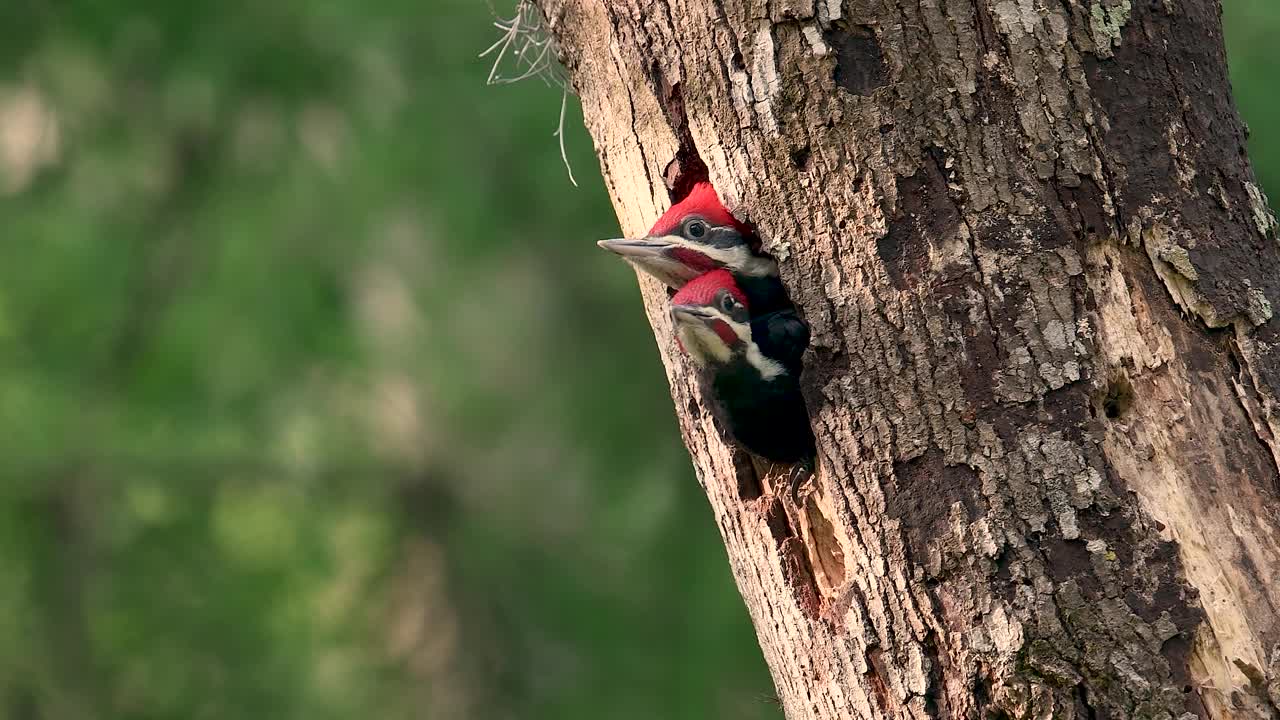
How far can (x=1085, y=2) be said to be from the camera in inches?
105

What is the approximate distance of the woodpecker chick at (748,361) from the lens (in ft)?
9.62

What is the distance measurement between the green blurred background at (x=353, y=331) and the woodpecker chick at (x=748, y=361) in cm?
456

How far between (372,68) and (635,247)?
207 inches

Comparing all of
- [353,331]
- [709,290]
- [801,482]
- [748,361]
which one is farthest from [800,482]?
[353,331]

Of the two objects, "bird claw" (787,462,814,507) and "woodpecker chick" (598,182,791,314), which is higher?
"woodpecker chick" (598,182,791,314)

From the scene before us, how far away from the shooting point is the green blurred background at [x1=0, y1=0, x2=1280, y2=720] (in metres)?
8.05

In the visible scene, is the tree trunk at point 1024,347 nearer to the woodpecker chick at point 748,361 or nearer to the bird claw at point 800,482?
the bird claw at point 800,482

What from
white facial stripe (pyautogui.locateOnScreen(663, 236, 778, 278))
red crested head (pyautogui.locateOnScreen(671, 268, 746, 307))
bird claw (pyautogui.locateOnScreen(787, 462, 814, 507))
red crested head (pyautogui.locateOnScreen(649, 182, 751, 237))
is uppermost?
red crested head (pyautogui.locateOnScreen(649, 182, 751, 237))

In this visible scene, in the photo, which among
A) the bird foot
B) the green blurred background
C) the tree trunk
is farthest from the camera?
the green blurred background

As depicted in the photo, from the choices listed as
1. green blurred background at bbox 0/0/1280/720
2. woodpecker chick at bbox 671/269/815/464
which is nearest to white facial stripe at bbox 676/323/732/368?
woodpecker chick at bbox 671/269/815/464

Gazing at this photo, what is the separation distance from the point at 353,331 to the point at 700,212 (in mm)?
5799

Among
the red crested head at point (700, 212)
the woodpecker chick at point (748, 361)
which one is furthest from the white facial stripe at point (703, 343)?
the red crested head at point (700, 212)

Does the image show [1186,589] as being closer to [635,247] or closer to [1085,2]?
[1085,2]

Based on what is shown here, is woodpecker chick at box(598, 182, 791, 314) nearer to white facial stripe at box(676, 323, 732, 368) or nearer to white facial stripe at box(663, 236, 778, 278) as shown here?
white facial stripe at box(663, 236, 778, 278)
